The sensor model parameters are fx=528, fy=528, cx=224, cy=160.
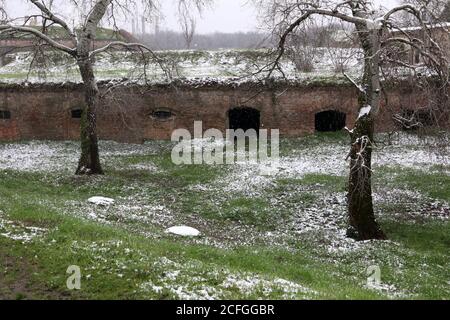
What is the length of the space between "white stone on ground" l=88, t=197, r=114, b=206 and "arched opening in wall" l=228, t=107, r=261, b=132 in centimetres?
1145

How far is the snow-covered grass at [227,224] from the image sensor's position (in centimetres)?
827

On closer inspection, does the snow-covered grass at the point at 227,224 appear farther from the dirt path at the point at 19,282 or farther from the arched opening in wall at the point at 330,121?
the arched opening in wall at the point at 330,121

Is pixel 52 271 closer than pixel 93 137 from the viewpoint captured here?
Yes

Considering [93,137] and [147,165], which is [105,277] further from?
[147,165]

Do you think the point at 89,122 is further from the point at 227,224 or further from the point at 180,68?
the point at 180,68

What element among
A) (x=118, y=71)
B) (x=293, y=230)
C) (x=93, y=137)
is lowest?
(x=293, y=230)

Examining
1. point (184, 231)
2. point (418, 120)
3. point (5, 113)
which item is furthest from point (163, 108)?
point (418, 120)

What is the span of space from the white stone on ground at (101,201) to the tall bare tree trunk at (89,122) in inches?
116

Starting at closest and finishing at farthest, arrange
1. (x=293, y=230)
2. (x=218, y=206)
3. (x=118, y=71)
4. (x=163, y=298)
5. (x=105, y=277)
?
(x=163, y=298)
(x=105, y=277)
(x=293, y=230)
(x=218, y=206)
(x=118, y=71)

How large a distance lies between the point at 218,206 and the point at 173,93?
1041 cm

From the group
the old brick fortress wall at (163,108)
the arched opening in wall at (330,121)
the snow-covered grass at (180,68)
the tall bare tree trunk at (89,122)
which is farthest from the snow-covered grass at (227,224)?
the snow-covered grass at (180,68)

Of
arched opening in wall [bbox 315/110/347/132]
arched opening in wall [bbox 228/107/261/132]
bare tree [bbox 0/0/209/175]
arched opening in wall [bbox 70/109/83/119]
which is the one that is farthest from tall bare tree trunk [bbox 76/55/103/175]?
arched opening in wall [bbox 315/110/347/132]

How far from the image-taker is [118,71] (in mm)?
27141

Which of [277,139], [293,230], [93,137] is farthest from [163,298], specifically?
[277,139]
